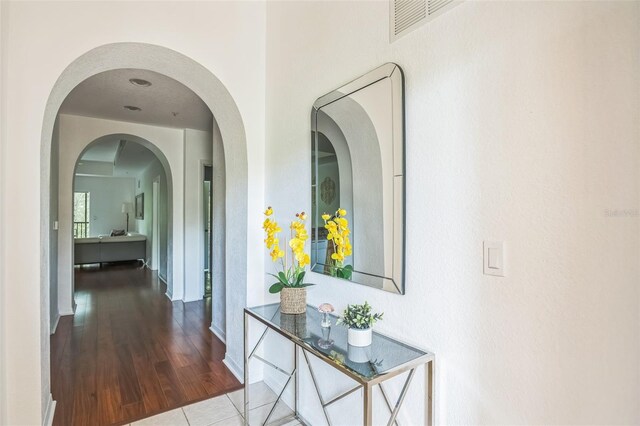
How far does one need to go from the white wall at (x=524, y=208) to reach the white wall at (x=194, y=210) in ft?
12.7

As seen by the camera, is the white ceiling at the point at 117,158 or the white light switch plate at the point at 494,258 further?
the white ceiling at the point at 117,158

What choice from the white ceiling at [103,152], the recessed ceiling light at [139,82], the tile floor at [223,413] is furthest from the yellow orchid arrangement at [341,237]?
the white ceiling at [103,152]

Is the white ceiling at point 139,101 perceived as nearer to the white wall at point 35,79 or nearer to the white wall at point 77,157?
the white wall at point 77,157

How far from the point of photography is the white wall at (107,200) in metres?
10.2

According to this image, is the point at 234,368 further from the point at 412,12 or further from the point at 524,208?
the point at 412,12

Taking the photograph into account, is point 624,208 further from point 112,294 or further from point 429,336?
point 112,294

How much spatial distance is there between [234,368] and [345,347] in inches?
65.7

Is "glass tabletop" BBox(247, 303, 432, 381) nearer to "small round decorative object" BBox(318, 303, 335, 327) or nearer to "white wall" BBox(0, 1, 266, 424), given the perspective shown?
"small round decorative object" BBox(318, 303, 335, 327)

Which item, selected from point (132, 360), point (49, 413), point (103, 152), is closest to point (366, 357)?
point (49, 413)

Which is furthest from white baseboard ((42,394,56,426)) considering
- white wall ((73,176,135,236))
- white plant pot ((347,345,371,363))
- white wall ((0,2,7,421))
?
white wall ((73,176,135,236))

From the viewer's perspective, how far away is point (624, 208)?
829mm

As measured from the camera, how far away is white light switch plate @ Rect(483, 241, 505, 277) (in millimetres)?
1072

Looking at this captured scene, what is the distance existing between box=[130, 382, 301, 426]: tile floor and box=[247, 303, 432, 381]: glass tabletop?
78cm

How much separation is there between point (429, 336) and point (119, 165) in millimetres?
9147
